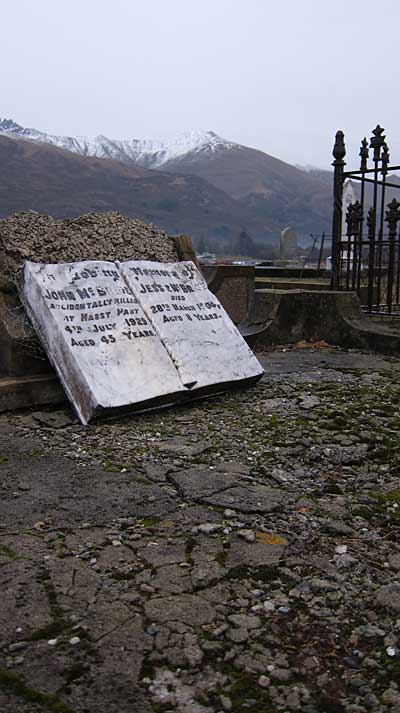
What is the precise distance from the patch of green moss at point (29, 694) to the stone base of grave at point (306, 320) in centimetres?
524

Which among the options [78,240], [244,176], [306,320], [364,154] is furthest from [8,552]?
[244,176]

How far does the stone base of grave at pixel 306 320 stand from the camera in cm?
693

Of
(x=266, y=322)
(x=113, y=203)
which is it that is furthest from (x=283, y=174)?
(x=266, y=322)

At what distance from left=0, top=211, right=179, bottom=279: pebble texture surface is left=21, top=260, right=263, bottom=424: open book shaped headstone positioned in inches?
11.8

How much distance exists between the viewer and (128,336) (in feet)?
15.2

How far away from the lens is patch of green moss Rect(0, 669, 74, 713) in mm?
1701

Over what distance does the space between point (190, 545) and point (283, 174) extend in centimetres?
15377

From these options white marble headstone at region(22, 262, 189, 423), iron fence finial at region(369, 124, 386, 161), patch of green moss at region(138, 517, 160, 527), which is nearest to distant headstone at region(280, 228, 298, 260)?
iron fence finial at region(369, 124, 386, 161)

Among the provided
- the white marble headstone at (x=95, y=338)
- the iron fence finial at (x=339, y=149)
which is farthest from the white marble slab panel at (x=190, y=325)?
the iron fence finial at (x=339, y=149)

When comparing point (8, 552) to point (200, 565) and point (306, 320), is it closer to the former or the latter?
point (200, 565)

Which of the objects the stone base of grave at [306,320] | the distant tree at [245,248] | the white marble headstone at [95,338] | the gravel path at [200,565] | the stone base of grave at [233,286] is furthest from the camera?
the distant tree at [245,248]

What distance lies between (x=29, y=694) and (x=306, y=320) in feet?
19.0

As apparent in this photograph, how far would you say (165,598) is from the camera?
86.5 inches

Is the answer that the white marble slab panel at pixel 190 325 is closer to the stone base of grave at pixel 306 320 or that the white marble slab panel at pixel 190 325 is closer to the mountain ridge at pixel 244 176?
the stone base of grave at pixel 306 320
